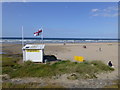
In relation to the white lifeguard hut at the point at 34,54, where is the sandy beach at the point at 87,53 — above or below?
below

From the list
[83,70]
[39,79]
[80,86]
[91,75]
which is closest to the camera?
[80,86]

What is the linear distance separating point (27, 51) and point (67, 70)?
15.7 feet

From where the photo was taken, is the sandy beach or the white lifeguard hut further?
the sandy beach

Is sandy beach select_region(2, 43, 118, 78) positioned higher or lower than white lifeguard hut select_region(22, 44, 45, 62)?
lower

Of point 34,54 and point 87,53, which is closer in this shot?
point 34,54

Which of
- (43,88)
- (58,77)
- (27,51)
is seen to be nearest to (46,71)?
(58,77)

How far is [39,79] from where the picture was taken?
9.46 meters

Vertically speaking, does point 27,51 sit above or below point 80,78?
above

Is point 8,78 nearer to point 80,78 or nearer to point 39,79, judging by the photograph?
point 39,79

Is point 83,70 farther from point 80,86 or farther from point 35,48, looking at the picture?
point 35,48

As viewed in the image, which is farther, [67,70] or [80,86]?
[67,70]

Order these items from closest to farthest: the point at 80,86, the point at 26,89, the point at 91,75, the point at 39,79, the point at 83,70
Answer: the point at 26,89
the point at 80,86
the point at 39,79
the point at 91,75
the point at 83,70

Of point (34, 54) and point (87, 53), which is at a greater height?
point (34, 54)

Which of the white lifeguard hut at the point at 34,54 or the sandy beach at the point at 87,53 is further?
the sandy beach at the point at 87,53
